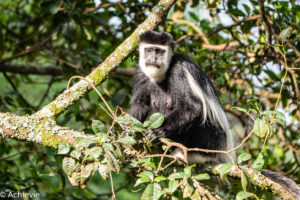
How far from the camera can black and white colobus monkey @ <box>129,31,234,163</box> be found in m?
2.71

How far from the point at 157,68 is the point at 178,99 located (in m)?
0.34

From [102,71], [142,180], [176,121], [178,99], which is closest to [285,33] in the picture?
[178,99]

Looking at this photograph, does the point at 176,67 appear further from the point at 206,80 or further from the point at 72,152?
the point at 72,152

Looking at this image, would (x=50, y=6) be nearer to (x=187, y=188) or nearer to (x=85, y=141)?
(x=85, y=141)

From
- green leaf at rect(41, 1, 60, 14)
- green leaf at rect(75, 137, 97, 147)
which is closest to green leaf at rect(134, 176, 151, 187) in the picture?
green leaf at rect(75, 137, 97, 147)

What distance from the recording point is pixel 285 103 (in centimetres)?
339

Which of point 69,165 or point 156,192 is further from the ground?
point 69,165

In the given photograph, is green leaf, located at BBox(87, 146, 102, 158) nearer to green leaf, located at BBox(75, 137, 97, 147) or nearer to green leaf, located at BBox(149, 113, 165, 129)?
green leaf, located at BBox(75, 137, 97, 147)

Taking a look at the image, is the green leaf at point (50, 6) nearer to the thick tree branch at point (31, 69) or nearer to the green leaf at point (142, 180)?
the thick tree branch at point (31, 69)

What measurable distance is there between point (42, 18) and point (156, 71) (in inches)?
96.2

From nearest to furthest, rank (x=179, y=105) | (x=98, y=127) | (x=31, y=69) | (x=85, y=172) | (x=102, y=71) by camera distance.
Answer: (x=85, y=172), (x=98, y=127), (x=102, y=71), (x=179, y=105), (x=31, y=69)

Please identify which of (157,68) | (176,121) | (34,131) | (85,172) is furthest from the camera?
(157,68)

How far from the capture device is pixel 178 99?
9.14 feet

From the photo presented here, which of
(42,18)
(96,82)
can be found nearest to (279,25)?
(96,82)
